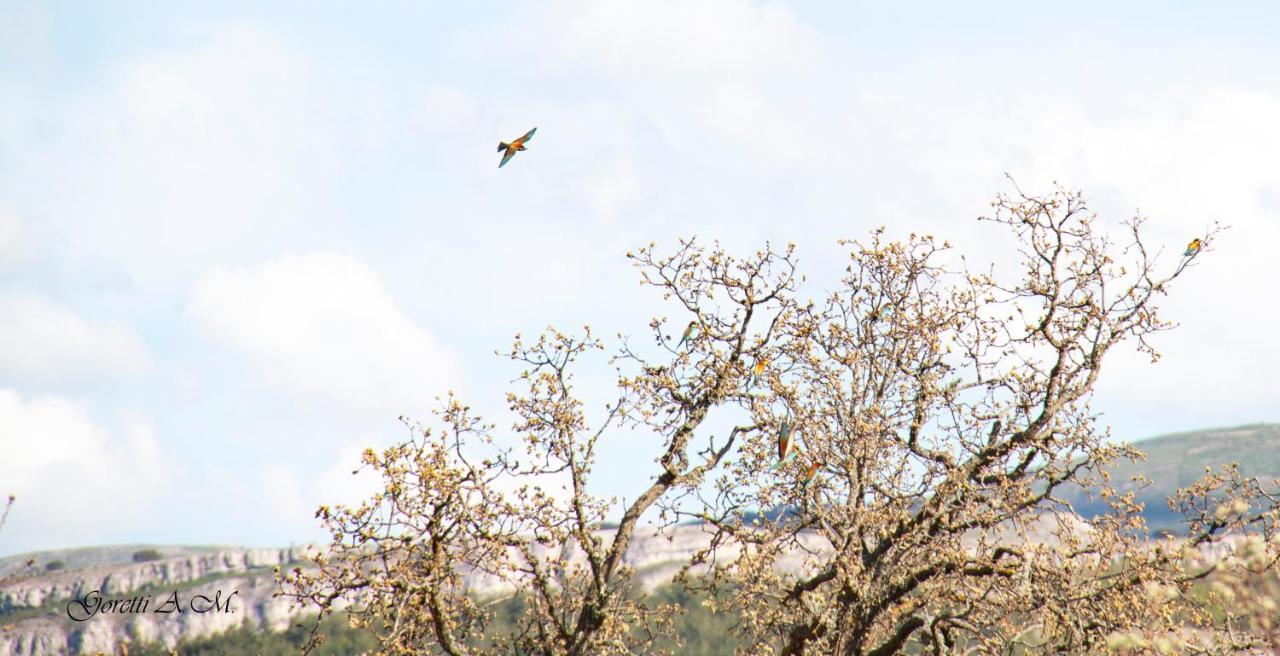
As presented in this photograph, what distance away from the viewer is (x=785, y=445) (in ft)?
71.4

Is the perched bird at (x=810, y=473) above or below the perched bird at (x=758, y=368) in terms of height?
below

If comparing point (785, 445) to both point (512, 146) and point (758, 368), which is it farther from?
point (512, 146)

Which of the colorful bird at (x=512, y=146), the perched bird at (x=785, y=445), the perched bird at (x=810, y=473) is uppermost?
the colorful bird at (x=512, y=146)

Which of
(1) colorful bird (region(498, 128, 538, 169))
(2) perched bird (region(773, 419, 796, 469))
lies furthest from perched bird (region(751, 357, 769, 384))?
(1) colorful bird (region(498, 128, 538, 169))

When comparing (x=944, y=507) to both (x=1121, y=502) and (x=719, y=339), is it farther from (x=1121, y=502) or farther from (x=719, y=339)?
(x=719, y=339)

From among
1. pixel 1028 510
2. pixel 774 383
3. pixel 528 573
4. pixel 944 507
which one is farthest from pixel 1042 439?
pixel 528 573

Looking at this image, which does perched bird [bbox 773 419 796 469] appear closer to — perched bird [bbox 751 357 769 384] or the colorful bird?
perched bird [bbox 751 357 769 384]

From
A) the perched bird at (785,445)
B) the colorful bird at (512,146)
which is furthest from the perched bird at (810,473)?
the colorful bird at (512,146)

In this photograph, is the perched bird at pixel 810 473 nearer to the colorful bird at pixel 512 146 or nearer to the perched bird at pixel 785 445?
the perched bird at pixel 785 445

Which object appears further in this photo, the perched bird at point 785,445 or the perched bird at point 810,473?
the perched bird at point 785,445

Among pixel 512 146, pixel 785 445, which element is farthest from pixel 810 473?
pixel 512 146

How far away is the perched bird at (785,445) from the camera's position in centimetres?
2173

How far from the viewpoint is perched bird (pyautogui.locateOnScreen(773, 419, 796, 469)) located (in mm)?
21734

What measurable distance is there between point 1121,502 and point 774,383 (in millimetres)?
6626
